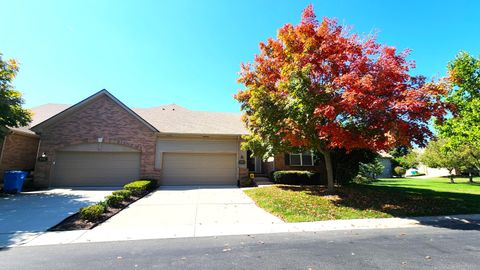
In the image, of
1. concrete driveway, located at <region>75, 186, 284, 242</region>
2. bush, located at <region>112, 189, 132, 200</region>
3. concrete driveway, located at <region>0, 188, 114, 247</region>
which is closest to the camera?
concrete driveway, located at <region>0, 188, 114, 247</region>

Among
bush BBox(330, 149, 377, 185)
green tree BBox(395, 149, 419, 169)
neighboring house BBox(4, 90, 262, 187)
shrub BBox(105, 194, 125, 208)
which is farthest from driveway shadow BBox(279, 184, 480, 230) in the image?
green tree BBox(395, 149, 419, 169)

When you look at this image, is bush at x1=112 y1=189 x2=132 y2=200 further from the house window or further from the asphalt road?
the house window

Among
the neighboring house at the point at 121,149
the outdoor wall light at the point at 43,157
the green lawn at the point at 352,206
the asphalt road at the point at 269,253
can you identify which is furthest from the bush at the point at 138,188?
the outdoor wall light at the point at 43,157

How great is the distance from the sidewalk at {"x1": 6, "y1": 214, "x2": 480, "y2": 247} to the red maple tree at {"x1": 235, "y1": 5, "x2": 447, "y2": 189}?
276cm

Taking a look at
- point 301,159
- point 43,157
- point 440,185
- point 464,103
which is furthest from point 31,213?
point 464,103

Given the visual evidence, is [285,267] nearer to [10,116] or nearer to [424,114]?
[424,114]

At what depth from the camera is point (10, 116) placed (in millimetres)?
12086

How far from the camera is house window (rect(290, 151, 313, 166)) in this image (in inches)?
735

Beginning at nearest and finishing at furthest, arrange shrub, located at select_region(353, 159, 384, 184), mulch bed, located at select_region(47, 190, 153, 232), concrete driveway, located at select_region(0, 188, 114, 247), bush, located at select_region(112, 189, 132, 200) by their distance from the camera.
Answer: concrete driveway, located at select_region(0, 188, 114, 247) → mulch bed, located at select_region(47, 190, 153, 232) → bush, located at select_region(112, 189, 132, 200) → shrub, located at select_region(353, 159, 384, 184)

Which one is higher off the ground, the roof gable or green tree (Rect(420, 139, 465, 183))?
the roof gable

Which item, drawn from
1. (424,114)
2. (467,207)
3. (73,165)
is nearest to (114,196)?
(73,165)

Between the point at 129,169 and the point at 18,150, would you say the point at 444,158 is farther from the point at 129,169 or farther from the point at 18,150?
the point at 18,150

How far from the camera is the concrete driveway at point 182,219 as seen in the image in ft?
21.9

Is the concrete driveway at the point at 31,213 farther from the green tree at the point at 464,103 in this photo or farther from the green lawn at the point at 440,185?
the green tree at the point at 464,103
